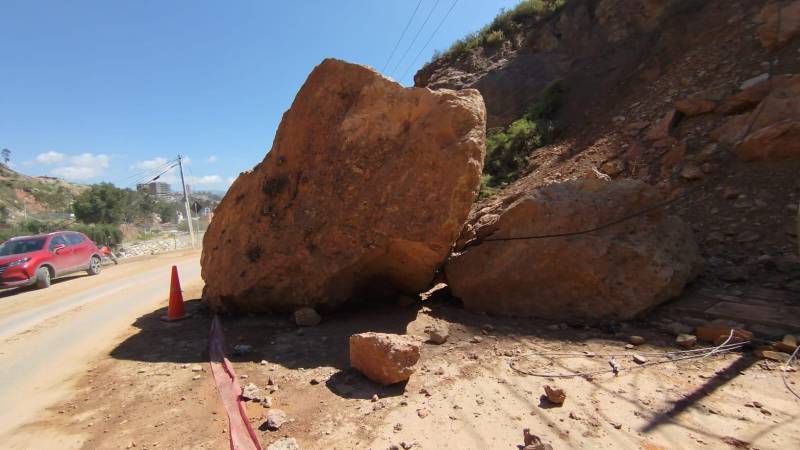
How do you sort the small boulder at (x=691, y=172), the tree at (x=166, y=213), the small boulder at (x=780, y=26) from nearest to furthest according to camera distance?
the small boulder at (x=691, y=172)
the small boulder at (x=780, y=26)
the tree at (x=166, y=213)

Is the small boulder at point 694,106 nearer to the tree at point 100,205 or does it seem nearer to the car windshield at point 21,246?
the car windshield at point 21,246

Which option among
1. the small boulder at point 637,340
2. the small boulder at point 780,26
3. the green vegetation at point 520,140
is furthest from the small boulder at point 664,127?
the small boulder at point 637,340

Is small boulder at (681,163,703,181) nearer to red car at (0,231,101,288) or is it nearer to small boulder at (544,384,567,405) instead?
small boulder at (544,384,567,405)

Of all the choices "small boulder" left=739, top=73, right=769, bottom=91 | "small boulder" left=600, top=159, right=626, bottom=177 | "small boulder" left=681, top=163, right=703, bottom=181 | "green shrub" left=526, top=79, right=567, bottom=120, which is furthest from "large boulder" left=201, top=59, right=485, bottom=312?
"green shrub" left=526, top=79, right=567, bottom=120

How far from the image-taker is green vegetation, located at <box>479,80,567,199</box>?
508 inches

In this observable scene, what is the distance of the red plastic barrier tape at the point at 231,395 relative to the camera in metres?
2.80

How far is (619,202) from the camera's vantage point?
5.28 metres

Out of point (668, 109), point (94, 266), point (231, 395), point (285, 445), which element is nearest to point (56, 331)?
point (231, 395)

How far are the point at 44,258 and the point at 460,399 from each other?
1378cm

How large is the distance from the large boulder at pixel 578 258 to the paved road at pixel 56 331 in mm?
4425

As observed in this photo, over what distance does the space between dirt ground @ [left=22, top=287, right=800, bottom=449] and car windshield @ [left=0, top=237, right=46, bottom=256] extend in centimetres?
1057

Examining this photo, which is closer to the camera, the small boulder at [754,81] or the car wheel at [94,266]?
the small boulder at [754,81]

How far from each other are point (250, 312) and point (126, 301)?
170 inches

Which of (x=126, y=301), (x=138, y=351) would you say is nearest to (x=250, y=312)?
(x=138, y=351)
